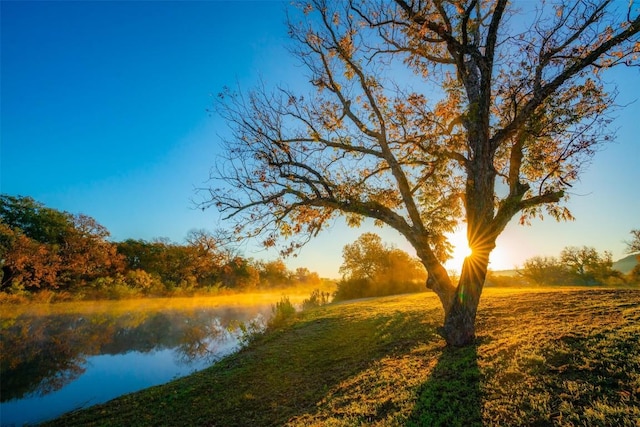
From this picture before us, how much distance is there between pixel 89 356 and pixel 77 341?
12.1 feet

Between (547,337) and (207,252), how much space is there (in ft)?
28.1

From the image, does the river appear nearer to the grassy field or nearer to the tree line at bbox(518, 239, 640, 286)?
the grassy field

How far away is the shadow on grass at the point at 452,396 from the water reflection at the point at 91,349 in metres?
8.80

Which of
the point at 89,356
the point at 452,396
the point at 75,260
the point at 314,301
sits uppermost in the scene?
the point at 75,260

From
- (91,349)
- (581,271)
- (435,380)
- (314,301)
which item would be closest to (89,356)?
(91,349)

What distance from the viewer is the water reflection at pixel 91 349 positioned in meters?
9.88

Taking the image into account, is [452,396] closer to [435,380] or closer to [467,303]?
[435,380]

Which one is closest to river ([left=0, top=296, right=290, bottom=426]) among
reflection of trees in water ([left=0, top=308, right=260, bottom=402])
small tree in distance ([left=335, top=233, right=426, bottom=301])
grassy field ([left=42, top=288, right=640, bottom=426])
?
reflection of trees in water ([left=0, top=308, right=260, bottom=402])

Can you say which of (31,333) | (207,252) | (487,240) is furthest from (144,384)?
(31,333)

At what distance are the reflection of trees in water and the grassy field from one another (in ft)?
14.2

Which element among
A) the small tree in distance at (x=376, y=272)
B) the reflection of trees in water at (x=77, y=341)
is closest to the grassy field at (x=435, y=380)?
the reflection of trees in water at (x=77, y=341)

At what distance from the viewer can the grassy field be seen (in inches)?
176

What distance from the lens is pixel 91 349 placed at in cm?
1453

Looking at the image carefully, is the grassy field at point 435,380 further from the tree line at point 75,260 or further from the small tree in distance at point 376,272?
the small tree in distance at point 376,272
